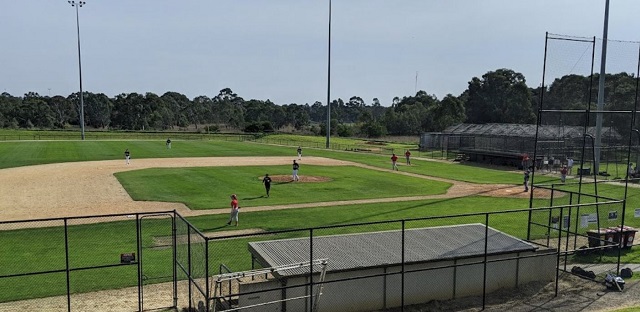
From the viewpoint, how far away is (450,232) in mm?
16344

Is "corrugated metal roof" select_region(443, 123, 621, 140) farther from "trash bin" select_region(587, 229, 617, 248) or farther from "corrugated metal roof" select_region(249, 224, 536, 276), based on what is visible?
"corrugated metal roof" select_region(249, 224, 536, 276)

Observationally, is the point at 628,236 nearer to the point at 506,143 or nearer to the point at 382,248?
the point at 382,248

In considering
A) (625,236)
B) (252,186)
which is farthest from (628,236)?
(252,186)

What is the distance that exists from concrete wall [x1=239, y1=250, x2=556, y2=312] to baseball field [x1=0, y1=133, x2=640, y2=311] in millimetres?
5276

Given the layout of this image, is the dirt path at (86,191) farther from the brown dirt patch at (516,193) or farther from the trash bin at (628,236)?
the trash bin at (628,236)

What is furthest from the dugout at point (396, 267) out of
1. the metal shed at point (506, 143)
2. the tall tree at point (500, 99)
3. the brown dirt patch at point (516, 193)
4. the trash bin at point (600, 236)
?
the tall tree at point (500, 99)

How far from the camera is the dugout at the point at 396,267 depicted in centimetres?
1234

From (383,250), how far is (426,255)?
119 centimetres

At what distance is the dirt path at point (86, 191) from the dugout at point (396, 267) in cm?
1289

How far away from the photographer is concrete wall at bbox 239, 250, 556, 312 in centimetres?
1227

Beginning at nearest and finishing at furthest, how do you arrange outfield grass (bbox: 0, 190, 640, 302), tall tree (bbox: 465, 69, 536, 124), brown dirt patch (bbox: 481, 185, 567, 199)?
1. outfield grass (bbox: 0, 190, 640, 302)
2. brown dirt patch (bbox: 481, 185, 567, 199)
3. tall tree (bbox: 465, 69, 536, 124)

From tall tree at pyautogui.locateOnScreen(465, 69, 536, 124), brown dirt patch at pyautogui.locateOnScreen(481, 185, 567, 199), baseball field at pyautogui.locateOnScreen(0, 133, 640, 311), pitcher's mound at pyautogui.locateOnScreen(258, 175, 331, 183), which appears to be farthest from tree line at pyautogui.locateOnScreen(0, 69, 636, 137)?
pitcher's mound at pyautogui.locateOnScreen(258, 175, 331, 183)

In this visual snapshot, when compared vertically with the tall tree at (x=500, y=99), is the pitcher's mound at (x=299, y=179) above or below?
below

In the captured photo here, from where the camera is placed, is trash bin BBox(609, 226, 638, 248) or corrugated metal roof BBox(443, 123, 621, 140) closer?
trash bin BBox(609, 226, 638, 248)
